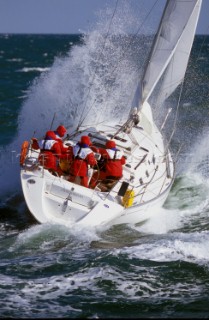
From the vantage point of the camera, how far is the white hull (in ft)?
34.1

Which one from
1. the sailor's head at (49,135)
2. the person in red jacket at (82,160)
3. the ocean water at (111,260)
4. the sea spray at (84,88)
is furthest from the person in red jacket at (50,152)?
the sea spray at (84,88)

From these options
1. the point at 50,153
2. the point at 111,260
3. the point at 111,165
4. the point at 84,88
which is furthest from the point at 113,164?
the point at 84,88

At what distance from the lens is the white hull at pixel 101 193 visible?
1039 centimetres

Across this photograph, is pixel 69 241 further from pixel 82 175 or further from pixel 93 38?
pixel 93 38

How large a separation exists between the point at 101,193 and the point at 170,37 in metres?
4.71

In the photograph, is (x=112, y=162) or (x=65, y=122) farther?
(x=65, y=122)

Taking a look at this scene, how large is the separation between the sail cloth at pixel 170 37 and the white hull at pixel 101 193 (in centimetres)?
179

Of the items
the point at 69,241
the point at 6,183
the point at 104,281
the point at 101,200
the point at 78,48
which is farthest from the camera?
the point at 78,48

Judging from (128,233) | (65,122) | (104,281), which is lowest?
(104,281)

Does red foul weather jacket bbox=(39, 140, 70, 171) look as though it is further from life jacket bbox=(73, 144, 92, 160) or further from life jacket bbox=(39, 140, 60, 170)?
life jacket bbox=(73, 144, 92, 160)

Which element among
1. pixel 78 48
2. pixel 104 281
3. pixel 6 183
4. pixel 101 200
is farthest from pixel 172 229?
pixel 78 48

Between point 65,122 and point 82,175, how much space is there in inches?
294

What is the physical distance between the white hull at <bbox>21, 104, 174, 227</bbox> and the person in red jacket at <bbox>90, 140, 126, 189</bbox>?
8.6 inches

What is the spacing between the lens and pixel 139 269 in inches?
352
